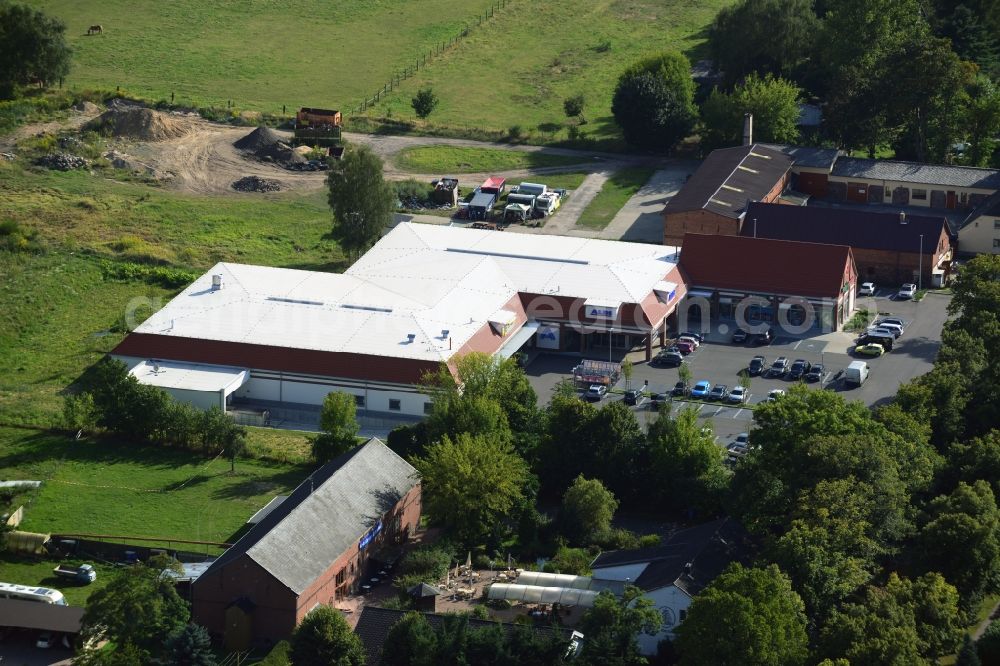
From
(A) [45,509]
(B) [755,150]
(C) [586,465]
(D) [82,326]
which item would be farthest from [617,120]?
(A) [45,509]

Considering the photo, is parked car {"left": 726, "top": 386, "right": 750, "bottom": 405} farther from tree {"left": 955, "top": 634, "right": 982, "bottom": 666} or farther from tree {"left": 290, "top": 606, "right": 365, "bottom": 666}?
tree {"left": 290, "top": 606, "right": 365, "bottom": 666}

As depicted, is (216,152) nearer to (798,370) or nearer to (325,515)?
(798,370)

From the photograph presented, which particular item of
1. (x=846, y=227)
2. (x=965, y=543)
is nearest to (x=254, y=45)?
(x=846, y=227)

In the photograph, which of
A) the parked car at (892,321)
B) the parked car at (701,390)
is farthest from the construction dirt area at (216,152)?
the parked car at (701,390)

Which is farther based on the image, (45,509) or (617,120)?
(617,120)

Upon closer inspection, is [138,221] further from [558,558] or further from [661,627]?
[661,627]

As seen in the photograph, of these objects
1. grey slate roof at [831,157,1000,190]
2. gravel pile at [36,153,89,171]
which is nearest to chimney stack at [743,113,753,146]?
grey slate roof at [831,157,1000,190]
